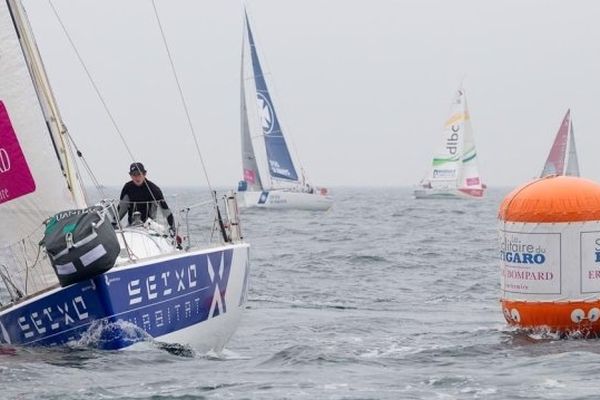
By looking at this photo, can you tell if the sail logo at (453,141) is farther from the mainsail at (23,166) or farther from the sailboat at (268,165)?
the mainsail at (23,166)

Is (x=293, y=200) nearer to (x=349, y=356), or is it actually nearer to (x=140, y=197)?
(x=140, y=197)

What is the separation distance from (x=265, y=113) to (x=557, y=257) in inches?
1515

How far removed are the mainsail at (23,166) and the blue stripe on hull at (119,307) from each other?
607 mm

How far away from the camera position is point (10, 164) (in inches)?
368

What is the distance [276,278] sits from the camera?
1775cm

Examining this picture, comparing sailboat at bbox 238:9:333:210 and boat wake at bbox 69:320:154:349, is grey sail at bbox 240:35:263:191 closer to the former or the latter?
sailboat at bbox 238:9:333:210

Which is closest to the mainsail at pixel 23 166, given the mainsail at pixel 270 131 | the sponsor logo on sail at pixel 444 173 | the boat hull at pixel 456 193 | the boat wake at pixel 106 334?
the boat wake at pixel 106 334

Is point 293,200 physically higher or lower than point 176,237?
lower

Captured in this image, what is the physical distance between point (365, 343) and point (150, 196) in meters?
2.43

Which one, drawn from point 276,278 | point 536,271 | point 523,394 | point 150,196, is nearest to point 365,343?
point 536,271

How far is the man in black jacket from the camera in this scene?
10766mm

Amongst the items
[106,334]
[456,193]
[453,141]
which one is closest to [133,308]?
[106,334]

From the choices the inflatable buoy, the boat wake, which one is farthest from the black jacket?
the inflatable buoy

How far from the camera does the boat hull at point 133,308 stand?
8422 millimetres
